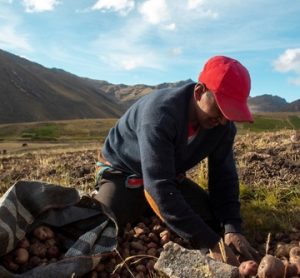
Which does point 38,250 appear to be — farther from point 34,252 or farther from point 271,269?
point 271,269

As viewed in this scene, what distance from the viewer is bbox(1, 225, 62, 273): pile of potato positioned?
3.26 metres

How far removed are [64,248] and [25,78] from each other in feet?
381

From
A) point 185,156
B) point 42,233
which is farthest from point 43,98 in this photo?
point 42,233

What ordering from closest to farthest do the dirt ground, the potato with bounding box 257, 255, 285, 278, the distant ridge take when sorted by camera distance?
the potato with bounding box 257, 255, 285, 278 → the dirt ground → the distant ridge

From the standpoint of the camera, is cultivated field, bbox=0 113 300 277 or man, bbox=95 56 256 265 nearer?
man, bbox=95 56 256 265

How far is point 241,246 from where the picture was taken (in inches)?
137

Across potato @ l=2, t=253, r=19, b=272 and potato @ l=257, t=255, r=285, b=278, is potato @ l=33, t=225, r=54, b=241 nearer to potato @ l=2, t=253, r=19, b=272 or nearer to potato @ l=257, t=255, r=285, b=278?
potato @ l=2, t=253, r=19, b=272

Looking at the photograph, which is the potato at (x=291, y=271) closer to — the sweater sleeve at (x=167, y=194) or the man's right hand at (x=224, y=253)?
the man's right hand at (x=224, y=253)

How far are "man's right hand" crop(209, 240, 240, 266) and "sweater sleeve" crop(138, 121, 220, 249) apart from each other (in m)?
0.04

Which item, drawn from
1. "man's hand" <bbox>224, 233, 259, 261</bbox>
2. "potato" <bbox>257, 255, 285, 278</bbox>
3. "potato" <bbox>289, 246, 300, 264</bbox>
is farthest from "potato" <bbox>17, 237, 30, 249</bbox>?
"potato" <bbox>289, 246, 300, 264</bbox>

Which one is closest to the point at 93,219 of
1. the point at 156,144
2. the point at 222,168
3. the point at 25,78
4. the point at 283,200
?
the point at 156,144

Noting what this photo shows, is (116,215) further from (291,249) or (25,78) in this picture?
(25,78)

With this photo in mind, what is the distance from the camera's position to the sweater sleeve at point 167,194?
3.30 m

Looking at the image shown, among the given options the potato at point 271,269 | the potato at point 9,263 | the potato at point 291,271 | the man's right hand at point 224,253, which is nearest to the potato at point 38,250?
the potato at point 9,263
